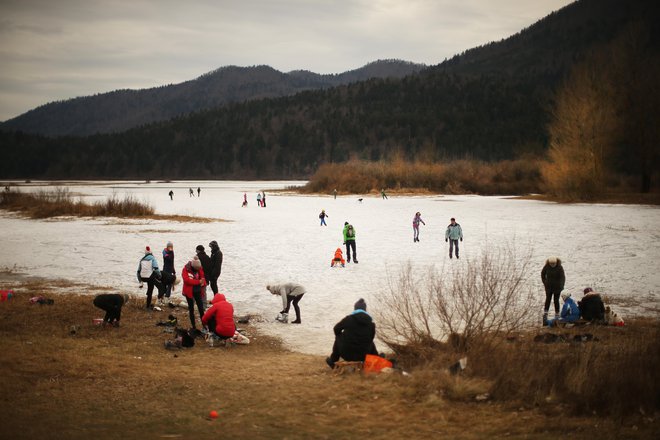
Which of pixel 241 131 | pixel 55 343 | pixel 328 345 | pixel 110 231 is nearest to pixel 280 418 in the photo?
pixel 328 345

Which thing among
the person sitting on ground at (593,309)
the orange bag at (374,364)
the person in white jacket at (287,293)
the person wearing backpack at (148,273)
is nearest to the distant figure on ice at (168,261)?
the person wearing backpack at (148,273)

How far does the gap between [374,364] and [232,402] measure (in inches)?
98.9

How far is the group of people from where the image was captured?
Answer: 474 inches

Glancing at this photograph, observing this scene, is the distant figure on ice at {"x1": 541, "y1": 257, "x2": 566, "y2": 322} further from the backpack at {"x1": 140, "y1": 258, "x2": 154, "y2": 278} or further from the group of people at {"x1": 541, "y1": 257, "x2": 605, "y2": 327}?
the backpack at {"x1": 140, "y1": 258, "x2": 154, "y2": 278}

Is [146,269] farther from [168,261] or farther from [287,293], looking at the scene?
[287,293]

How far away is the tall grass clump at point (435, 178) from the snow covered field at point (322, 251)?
4274 cm

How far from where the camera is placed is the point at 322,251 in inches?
910

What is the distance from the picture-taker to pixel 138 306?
1400 centimetres

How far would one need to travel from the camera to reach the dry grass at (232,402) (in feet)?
21.2

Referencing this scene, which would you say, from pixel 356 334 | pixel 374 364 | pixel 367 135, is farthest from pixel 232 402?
pixel 367 135

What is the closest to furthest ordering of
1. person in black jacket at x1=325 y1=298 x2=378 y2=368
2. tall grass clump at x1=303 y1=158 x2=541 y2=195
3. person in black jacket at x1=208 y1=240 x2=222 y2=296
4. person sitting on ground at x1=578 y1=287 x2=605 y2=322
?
person in black jacket at x1=325 y1=298 x2=378 y2=368 → person sitting on ground at x1=578 y1=287 x2=605 y2=322 → person in black jacket at x1=208 y1=240 x2=222 y2=296 → tall grass clump at x1=303 y1=158 x2=541 y2=195

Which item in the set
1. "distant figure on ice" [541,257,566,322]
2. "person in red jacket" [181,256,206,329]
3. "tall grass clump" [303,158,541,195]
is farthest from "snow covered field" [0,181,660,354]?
"tall grass clump" [303,158,541,195]

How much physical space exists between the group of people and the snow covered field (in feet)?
2.76

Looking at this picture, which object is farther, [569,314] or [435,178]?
[435,178]
